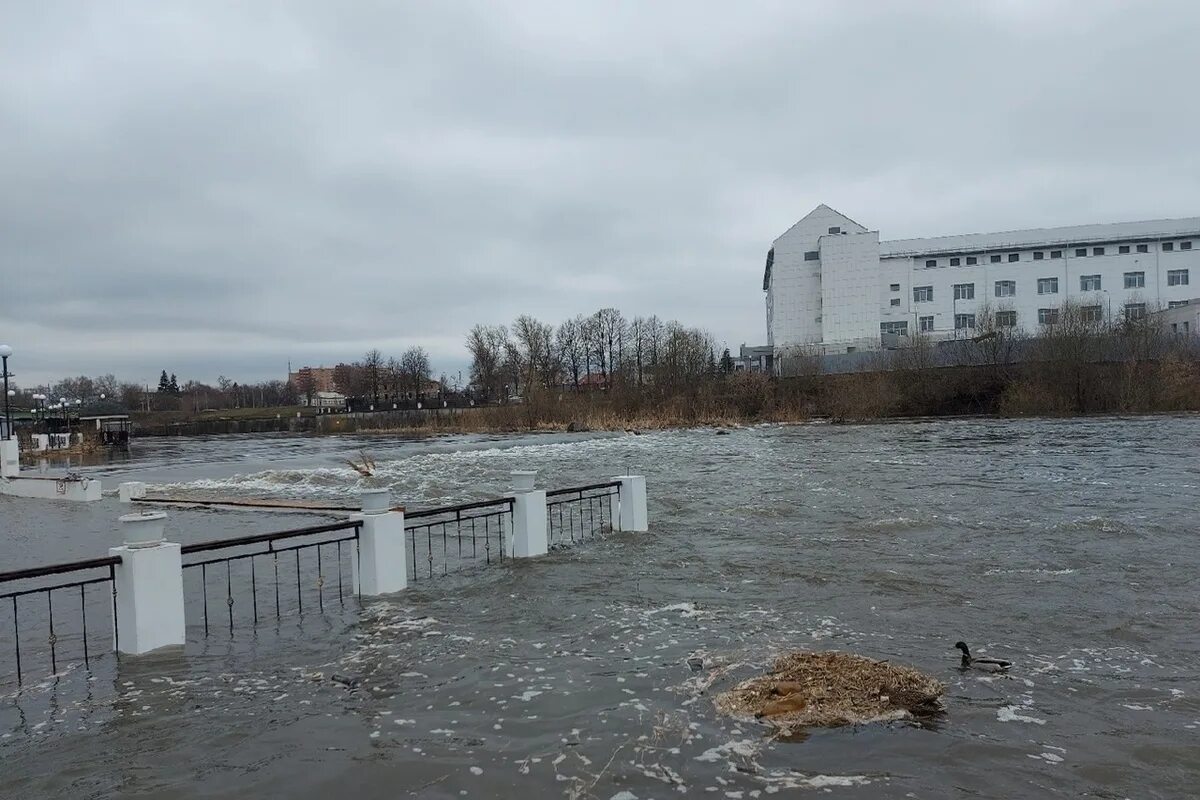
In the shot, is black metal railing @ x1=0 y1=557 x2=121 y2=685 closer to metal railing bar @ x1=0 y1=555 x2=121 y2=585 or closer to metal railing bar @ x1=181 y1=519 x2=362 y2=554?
metal railing bar @ x1=0 y1=555 x2=121 y2=585

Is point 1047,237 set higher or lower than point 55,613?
higher

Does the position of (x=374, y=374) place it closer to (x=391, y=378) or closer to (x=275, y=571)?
(x=391, y=378)

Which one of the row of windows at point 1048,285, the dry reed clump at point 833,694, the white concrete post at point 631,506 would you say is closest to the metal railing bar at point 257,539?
the dry reed clump at point 833,694

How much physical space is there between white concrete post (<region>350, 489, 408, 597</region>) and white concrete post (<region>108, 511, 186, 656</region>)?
2.16 meters

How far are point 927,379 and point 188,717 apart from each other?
5527 centimetres

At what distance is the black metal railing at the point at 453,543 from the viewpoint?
1005 centimetres

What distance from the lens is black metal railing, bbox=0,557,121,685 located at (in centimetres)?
625

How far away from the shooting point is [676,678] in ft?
19.4

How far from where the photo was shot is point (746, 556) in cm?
1103

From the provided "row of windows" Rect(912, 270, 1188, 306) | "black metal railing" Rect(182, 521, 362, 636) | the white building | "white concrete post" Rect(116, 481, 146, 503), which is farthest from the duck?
"row of windows" Rect(912, 270, 1188, 306)

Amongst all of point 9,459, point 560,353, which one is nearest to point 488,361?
point 560,353

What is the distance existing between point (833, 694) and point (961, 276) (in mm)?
68024

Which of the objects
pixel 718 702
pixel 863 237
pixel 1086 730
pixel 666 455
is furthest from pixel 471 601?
pixel 863 237

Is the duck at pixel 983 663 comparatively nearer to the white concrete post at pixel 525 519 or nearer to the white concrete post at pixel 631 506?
the white concrete post at pixel 525 519
